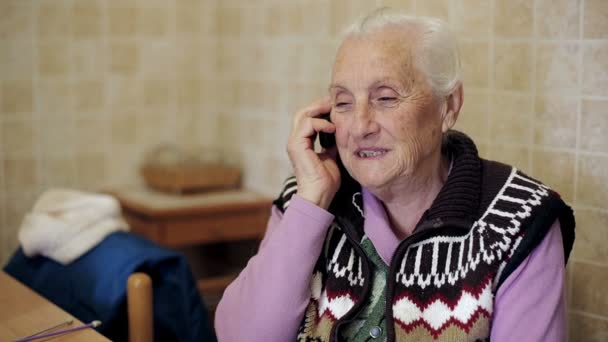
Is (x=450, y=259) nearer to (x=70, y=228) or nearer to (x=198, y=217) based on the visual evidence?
(x=70, y=228)

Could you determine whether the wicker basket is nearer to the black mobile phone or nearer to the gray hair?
the black mobile phone

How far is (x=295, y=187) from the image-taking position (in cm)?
173

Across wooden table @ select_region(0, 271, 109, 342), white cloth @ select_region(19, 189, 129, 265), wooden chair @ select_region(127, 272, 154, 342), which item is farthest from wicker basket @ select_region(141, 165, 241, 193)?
wooden chair @ select_region(127, 272, 154, 342)

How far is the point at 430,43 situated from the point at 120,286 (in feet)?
2.94

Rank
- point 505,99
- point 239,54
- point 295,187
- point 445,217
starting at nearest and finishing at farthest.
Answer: point 445,217 → point 295,187 → point 505,99 → point 239,54

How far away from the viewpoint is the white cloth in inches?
78.4

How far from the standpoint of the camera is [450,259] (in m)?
1.52

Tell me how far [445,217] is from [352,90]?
1.03 feet

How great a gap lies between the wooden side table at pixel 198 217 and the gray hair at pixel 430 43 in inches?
56.7

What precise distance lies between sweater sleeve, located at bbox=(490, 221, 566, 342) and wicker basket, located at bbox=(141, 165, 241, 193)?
1.77 m

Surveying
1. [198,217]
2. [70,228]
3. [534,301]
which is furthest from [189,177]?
[534,301]

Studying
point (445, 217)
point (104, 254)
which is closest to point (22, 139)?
point (104, 254)

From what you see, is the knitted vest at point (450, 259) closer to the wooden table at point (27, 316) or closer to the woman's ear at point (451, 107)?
the woman's ear at point (451, 107)

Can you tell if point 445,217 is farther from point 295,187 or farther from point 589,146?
point 589,146
